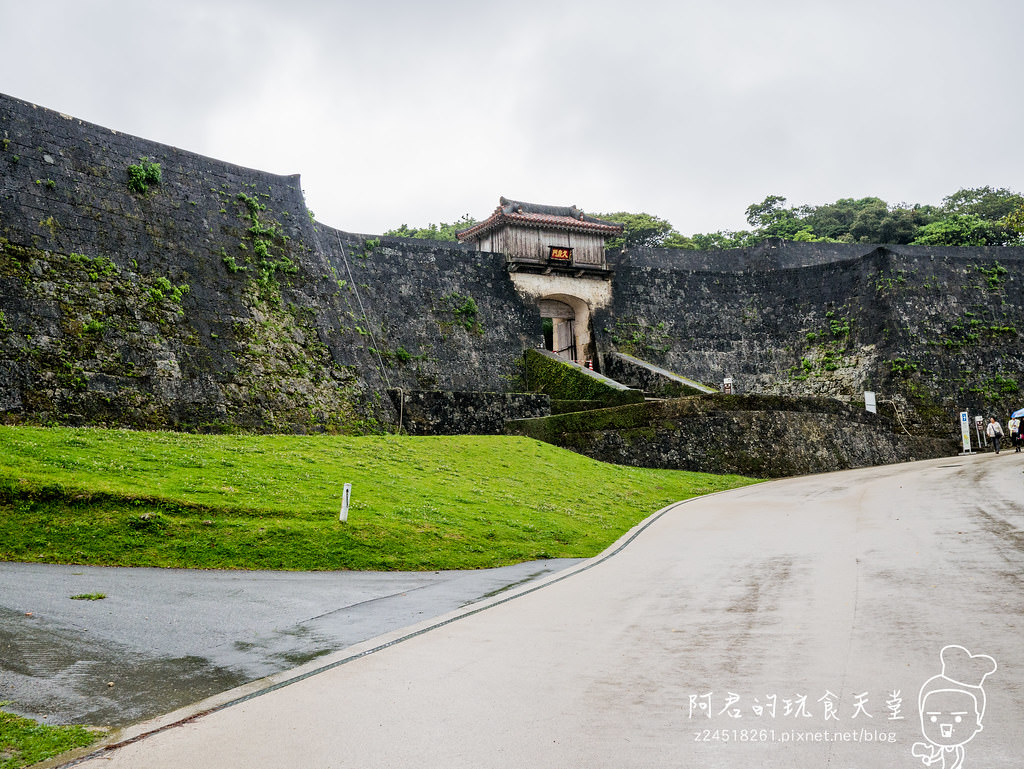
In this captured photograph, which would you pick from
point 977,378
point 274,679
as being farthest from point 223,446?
point 977,378

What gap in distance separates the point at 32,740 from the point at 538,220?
2672cm

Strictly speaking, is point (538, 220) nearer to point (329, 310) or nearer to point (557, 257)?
point (557, 257)

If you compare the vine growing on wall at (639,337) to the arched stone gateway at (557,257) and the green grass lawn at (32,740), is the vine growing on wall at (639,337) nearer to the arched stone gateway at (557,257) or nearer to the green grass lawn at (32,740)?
the arched stone gateway at (557,257)

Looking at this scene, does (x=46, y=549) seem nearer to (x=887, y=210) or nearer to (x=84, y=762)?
(x=84, y=762)

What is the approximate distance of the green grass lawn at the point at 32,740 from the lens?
3.30 metres

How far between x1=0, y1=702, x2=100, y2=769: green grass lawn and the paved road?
0.28 meters

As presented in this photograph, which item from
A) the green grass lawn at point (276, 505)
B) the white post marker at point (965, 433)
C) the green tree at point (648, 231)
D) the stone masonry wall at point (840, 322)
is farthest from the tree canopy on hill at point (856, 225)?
the green grass lawn at point (276, 505)

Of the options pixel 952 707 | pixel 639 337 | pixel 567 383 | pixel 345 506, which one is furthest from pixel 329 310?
pixel 952 707

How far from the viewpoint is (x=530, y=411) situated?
73.6 ft

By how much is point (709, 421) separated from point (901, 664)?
1764 cm

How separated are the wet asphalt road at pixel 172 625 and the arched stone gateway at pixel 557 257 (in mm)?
21099

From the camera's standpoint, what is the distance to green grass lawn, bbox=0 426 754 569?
8.60m

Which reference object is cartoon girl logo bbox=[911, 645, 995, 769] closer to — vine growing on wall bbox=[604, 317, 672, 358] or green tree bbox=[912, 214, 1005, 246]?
vine growing on wall bbox=[604, 317, 672, 358]

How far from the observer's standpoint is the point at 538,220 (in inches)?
1132
